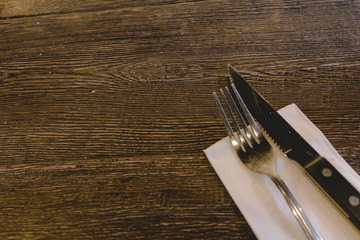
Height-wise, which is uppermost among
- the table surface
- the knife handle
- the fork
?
the table surface

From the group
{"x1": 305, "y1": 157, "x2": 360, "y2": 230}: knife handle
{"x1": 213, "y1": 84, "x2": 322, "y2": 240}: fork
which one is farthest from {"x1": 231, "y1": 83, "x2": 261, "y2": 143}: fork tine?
{"x1": 305, "y1": 157, "x2": 360, "y2": 230}: knife handle

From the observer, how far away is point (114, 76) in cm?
66

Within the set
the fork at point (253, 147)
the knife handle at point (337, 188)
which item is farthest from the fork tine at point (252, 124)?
the knife handle at point (337, 188)

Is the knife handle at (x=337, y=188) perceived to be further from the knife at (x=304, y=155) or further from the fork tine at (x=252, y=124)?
the fork tine at (x=252, y=124)

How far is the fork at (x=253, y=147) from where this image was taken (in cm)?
45

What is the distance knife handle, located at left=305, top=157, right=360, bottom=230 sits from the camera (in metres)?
0.41

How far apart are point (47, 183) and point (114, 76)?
12.0 inches

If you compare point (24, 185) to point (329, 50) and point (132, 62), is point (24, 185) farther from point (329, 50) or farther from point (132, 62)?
point (329, 50)

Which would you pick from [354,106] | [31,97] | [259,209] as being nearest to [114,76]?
[31,97]

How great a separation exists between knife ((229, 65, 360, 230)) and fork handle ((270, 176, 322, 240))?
54 millimetres

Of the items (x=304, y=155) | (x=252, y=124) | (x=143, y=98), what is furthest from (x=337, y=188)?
(x=143, y=98)

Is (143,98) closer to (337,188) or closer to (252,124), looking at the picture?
(252,124)

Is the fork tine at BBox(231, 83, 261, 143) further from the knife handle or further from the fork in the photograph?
the knife handle

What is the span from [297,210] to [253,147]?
137 millimetres
